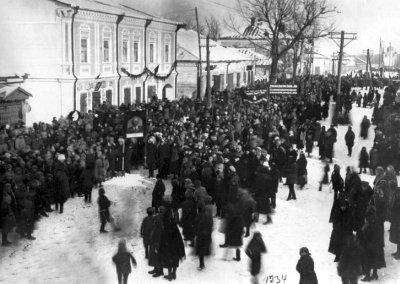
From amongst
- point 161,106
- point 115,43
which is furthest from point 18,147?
point 115,43

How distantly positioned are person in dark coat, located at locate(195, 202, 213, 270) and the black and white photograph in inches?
1.1

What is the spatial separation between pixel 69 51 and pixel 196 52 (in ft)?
50.4

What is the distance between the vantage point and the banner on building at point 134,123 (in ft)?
47.5

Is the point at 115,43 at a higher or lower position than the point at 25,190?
higher

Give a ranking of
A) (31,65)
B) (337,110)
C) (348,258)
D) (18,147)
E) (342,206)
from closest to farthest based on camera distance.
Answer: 1. (348,258)
2. (342,206)
3. (18,147)
4. (31,65)
5. (337,110)

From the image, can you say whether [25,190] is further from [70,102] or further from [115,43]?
[115,43]

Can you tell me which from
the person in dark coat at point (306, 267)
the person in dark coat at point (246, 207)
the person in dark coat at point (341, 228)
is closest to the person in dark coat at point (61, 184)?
the person in dark coat at point (246, 207)

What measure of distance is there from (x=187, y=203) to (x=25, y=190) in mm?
3514

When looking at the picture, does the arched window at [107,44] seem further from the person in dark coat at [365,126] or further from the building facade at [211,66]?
the person in dark coat at [365,126]

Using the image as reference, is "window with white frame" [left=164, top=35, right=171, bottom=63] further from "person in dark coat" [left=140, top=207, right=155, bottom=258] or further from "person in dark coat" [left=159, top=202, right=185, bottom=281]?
"person in dark coat" [left=159, top=202, right=185, bottom=281]

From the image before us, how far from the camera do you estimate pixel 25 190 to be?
11.4 meters

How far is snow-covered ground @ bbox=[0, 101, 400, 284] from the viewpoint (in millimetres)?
9375

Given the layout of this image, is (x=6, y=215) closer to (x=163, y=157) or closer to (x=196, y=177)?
(x=196, y=177)

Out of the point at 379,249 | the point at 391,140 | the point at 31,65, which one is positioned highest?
the point at 31,65
